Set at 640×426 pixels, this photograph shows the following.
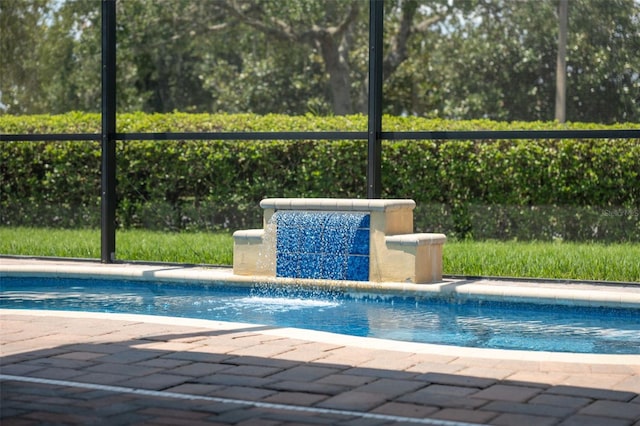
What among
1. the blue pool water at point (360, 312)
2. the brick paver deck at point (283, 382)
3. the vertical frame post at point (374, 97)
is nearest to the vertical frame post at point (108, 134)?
the blue pool water at point (360, 312)

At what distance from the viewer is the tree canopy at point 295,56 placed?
53.0 feet

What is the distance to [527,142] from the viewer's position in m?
11.3

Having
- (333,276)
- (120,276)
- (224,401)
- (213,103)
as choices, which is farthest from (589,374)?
(213,103)

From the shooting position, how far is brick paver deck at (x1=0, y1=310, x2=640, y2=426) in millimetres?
3299

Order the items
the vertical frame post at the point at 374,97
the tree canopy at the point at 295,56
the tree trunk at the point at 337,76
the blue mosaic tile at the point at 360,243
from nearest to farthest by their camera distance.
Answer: the blue mosaic tile at the point at 360,243
the vertical frame post at the point at 374,97
the tree canopy at the point at 295,56
the tree trunk at the point at 337,76

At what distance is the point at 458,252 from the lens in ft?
35.1

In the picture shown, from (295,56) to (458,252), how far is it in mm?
7995

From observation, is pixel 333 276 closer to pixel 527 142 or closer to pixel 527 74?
pixel 527 142

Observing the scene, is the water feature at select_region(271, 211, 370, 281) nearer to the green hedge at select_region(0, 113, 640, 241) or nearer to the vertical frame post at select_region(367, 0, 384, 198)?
the vertical frame post at select_region(367, 0, 384, 198)

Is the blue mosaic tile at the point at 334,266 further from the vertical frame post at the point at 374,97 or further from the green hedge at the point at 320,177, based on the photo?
the green hedge at the point at 320,177

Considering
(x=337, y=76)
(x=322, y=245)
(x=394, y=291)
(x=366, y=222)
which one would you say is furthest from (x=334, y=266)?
(x=337, y=76)

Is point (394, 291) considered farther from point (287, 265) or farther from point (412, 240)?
point (287, 265)

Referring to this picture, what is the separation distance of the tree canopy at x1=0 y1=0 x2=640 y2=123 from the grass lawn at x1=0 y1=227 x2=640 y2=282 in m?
4.87

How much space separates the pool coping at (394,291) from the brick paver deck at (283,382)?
0.03m
